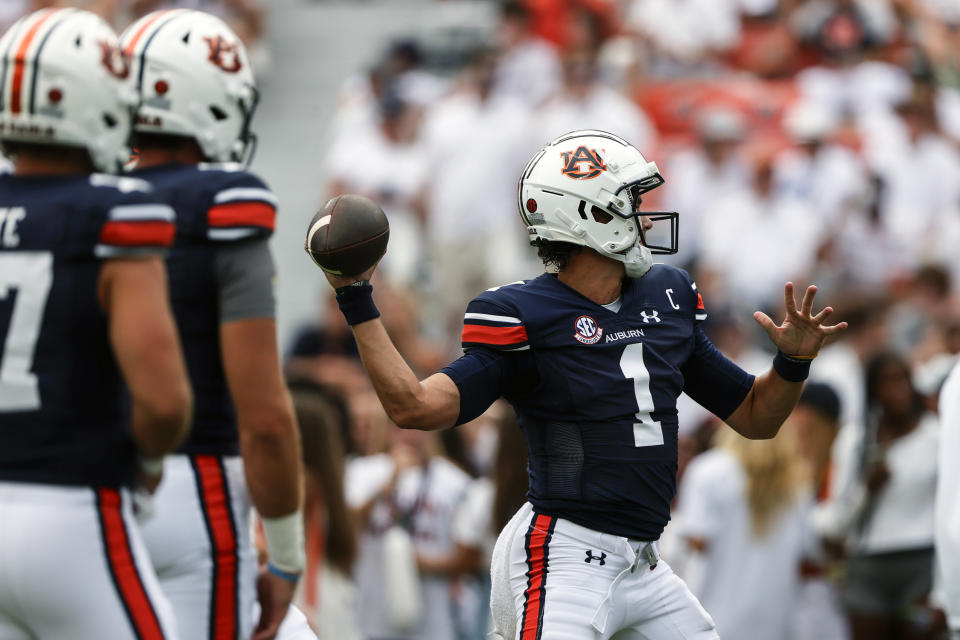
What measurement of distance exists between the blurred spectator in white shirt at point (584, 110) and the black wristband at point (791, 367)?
7.50 metres

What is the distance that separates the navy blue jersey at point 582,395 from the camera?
13.8 ft

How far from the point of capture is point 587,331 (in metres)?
4.28

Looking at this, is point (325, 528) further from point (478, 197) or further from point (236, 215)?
point (478, 197)

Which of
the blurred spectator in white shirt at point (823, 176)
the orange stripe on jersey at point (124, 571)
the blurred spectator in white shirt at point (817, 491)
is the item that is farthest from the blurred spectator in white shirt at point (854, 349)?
the orange stripe on jersey at point (124, 571)

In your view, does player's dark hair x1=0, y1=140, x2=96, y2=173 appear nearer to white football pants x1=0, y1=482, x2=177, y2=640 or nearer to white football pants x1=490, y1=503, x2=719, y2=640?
white football pants x1=0, y1=482, x2=177, y2=640

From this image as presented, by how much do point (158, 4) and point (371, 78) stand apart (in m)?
2.27

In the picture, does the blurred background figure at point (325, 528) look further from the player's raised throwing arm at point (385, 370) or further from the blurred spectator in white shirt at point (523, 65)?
the blurred spectator in white shirt at point (523, 65)

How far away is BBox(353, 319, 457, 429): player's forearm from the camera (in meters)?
4.05

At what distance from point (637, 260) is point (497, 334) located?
0.50 metres

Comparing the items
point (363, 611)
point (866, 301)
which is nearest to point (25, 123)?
point (363, 611)

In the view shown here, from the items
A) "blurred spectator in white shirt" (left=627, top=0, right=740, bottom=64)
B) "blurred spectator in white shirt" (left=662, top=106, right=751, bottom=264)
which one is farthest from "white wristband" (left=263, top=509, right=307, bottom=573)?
"blurred spectator in white shirt" (left=627, top=0, right=740, bottom=64)

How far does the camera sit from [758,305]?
12.3m

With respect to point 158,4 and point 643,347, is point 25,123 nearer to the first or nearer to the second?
point 643,347

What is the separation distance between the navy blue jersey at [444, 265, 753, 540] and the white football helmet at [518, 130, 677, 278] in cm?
17
